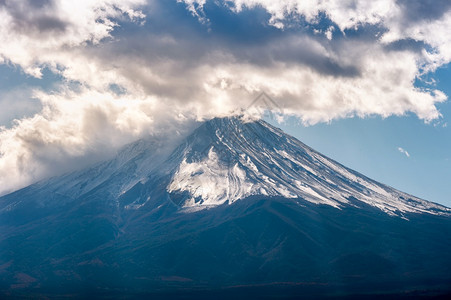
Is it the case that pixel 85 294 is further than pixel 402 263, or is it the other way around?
pixel 402 263

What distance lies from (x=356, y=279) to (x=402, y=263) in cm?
2663

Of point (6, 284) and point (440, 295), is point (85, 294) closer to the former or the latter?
point (6, 284)

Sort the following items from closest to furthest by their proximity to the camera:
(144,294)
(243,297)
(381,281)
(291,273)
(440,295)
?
(440,295) < (243,297) < (144,294) < (381,281) < (291,273)

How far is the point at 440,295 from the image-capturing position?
14088cm

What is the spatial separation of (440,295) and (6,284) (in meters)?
137

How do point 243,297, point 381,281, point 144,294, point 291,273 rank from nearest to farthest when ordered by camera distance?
point 243,297, point 144,294, point 381,281, point 291,273

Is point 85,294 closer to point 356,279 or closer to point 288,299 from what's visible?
point 288,299

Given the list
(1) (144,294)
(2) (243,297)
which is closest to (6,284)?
(1) (144,294)

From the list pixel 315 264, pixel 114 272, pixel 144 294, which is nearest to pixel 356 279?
pixel 315 264

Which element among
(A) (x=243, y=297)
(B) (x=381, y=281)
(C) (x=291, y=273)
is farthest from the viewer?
(C) (x=291, y=273)

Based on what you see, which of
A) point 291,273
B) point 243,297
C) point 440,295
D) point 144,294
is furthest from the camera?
point 291,273

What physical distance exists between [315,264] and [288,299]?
49.8 meters

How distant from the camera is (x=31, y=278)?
643ft

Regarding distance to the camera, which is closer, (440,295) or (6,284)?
(440,295)
